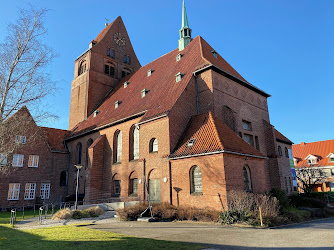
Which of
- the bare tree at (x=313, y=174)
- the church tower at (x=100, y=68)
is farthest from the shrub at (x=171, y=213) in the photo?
the bare tree at (x=313, y=174)

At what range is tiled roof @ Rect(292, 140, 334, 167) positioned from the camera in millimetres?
45703

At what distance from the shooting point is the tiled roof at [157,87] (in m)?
20.2

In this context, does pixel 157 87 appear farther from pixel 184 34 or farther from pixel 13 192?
pixel 13 192

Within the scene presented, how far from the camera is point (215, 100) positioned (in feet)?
63.0

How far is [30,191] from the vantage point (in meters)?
26.4

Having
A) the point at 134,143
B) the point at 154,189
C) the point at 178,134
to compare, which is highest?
the point at 134,143

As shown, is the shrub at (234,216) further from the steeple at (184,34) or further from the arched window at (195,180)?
the steeple at (184,34)

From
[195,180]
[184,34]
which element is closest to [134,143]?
[195,180]

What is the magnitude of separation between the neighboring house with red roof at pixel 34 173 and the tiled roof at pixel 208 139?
1546 cm

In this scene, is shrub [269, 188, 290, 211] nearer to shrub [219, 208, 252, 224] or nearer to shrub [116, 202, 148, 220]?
shrub [219, 208, 252, 224]

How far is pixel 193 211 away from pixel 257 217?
3432 mm

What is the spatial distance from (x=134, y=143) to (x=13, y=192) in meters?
14.1

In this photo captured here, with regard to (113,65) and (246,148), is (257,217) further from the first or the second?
(113,65)

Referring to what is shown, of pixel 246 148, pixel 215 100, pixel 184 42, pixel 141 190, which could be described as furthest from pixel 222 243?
pixel 184 42
